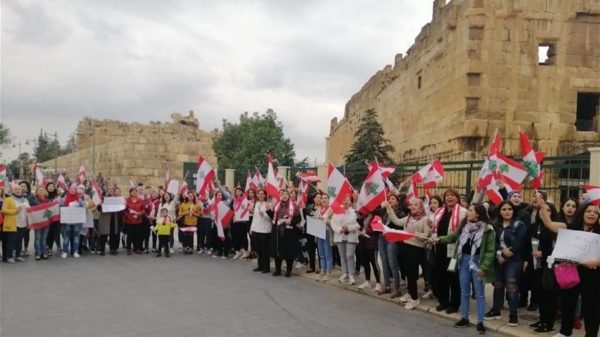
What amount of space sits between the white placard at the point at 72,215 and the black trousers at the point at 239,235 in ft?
11.5

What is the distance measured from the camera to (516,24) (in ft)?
46.9

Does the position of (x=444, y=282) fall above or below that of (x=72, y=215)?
below

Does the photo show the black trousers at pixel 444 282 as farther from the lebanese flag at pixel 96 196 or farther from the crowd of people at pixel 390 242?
the lebanese flag at pixel 96 196

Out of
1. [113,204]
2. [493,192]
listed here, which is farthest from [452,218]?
[113,204]

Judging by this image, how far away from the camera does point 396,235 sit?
292 inches

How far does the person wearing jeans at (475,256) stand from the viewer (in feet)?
20.6

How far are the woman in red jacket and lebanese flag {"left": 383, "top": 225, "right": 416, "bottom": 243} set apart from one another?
7272 mm

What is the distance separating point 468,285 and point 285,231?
162 inches

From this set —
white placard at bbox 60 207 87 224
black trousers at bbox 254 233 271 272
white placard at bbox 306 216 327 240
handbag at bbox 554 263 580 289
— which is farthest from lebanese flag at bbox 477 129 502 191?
white placard at bbox 60 207 87 224

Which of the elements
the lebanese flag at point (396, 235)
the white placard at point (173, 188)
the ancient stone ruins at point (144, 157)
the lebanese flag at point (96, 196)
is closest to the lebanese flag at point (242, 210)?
the white placard at point (173, 188)

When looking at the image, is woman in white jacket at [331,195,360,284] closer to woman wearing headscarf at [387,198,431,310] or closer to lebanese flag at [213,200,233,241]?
woman wearing headscarf at [387,198,431,310]

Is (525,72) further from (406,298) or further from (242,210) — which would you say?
(406,298)

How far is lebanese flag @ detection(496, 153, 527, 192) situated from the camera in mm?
7781

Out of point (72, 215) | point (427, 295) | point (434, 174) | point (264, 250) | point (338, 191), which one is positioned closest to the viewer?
point (427, 295)
